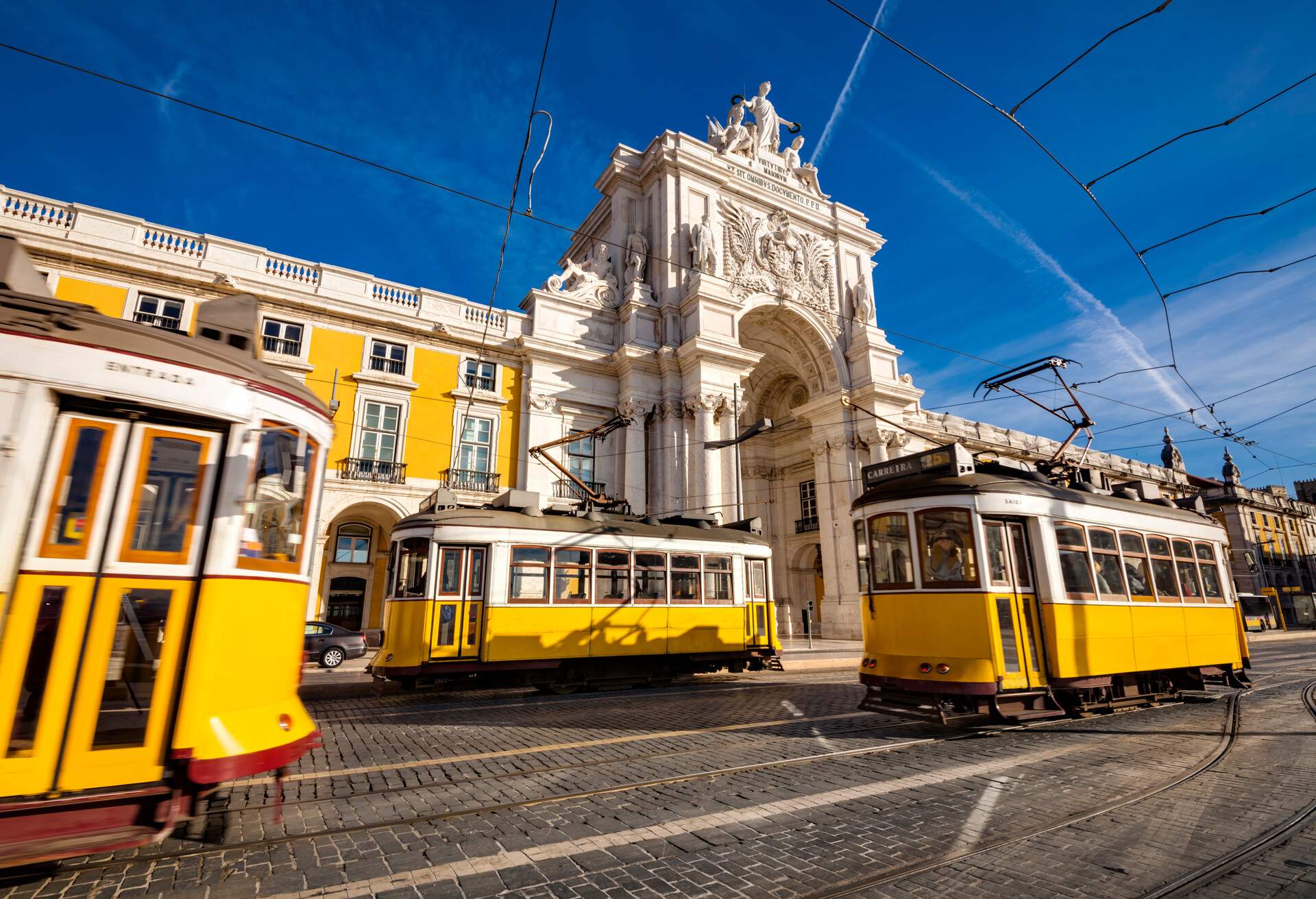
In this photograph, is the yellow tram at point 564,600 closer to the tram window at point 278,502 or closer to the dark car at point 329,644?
the dark car at point 329,644

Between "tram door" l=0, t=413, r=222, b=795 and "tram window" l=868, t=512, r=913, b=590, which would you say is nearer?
"tram door" l=0, t=413, r=222, b=795

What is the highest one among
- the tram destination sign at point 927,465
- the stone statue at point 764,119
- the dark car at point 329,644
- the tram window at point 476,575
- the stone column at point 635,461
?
the stone statue at point 764,119

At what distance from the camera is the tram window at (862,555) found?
8.69 m

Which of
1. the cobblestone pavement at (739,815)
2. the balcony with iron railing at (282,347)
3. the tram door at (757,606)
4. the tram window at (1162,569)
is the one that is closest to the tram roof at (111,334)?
the cobblestone pavement at (739,815)

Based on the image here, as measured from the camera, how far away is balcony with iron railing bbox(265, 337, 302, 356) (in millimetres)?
19152

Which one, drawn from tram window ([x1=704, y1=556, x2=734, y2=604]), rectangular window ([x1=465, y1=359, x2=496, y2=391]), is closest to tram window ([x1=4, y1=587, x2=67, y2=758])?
tram window ([x1=704, y1=556, x2=734, y2=604])

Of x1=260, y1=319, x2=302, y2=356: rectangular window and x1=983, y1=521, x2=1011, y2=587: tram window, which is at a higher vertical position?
x1=260, y1=319, x2=302, y2=356: rectangular window

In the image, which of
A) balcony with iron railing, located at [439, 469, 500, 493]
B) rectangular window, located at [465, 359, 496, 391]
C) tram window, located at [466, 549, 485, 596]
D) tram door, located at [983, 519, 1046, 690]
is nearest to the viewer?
tram door, located at [983, 519, 1046, 690]

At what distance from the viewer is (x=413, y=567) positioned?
10.7 m

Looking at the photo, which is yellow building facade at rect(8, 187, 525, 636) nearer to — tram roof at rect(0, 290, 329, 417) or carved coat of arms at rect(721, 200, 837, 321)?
carved coat of arms at rect(721, 200, 837, 321)

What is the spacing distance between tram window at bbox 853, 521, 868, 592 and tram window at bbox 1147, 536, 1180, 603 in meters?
4.38

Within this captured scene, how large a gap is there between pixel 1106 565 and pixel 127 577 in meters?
10.6

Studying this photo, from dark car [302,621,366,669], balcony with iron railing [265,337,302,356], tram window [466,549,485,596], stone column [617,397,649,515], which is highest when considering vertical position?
balcony with iron railing [265,337,302,356]

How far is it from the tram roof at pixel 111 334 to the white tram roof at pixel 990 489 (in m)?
7.25
